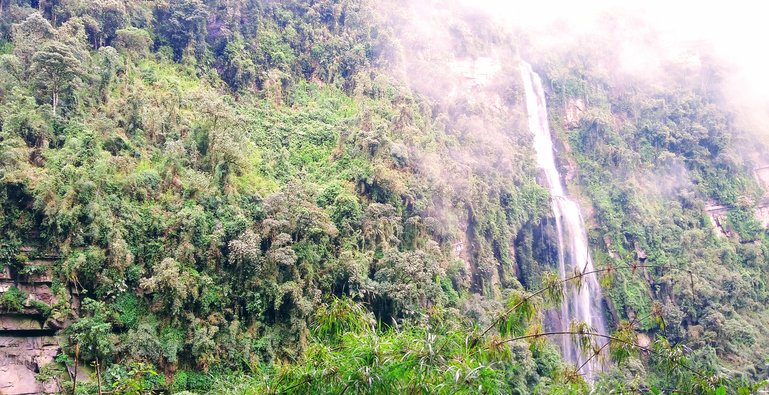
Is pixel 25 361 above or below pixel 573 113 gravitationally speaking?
below

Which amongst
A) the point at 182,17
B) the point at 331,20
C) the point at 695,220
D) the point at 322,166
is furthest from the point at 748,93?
the point at 182,17

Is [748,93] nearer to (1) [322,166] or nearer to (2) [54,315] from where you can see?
(1) [322,166]

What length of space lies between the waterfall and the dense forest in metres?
0.85

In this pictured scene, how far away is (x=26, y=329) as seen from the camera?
12.8 metres

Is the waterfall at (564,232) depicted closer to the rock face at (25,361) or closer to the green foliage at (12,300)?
the rock face at (25,361)

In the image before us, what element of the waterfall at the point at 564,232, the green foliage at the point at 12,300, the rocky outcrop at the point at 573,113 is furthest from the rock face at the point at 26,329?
the rocky outcrop at the point at 573,113

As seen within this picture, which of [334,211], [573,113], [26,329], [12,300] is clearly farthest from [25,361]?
[573,113]

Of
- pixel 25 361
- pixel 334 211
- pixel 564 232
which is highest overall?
pixel 334 211

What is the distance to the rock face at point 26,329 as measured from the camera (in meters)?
12.3

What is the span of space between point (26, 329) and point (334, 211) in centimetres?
909

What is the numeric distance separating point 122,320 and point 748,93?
1734 inches

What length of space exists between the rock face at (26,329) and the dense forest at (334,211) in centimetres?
7

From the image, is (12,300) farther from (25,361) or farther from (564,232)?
(564,232)

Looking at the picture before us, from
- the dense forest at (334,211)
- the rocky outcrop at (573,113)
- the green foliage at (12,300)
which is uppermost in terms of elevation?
the rocky outcrop at (573,113)
